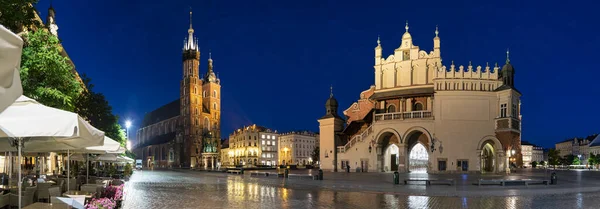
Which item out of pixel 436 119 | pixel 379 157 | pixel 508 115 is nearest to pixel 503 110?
pixel 508 115

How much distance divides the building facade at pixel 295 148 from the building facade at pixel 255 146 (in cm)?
256

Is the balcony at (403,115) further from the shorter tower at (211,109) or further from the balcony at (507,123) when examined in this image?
the shorter tower at (211,109)

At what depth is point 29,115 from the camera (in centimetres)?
704

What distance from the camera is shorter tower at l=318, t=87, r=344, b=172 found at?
181 feet

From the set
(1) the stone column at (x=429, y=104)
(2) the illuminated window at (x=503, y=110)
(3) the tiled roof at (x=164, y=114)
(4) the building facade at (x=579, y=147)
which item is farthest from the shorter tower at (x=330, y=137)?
(4) the building facade at (x=579, y=147)

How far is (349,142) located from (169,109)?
11783 cm

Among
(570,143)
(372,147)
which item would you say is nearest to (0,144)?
(372,147)

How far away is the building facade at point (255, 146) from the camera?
481 feet

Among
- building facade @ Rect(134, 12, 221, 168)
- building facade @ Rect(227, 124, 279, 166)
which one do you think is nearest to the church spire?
building facade @ Rect(134, 12, 221, 168)

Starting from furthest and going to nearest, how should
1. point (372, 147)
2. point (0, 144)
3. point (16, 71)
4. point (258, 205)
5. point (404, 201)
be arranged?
point (372, 147)
point (404, 201)
point (258, 205)
point (0, 144)
point (16, 71)

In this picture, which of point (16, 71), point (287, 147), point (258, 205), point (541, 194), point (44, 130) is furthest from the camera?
point (287, 147)

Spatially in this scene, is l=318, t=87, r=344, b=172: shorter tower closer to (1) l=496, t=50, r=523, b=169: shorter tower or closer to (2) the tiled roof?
(1) l=496, t=50, r=523, b=169: shorter tower

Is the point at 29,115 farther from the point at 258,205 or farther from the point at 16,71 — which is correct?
the point at 258,205

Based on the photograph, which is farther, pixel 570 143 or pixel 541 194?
pixel 570 143
